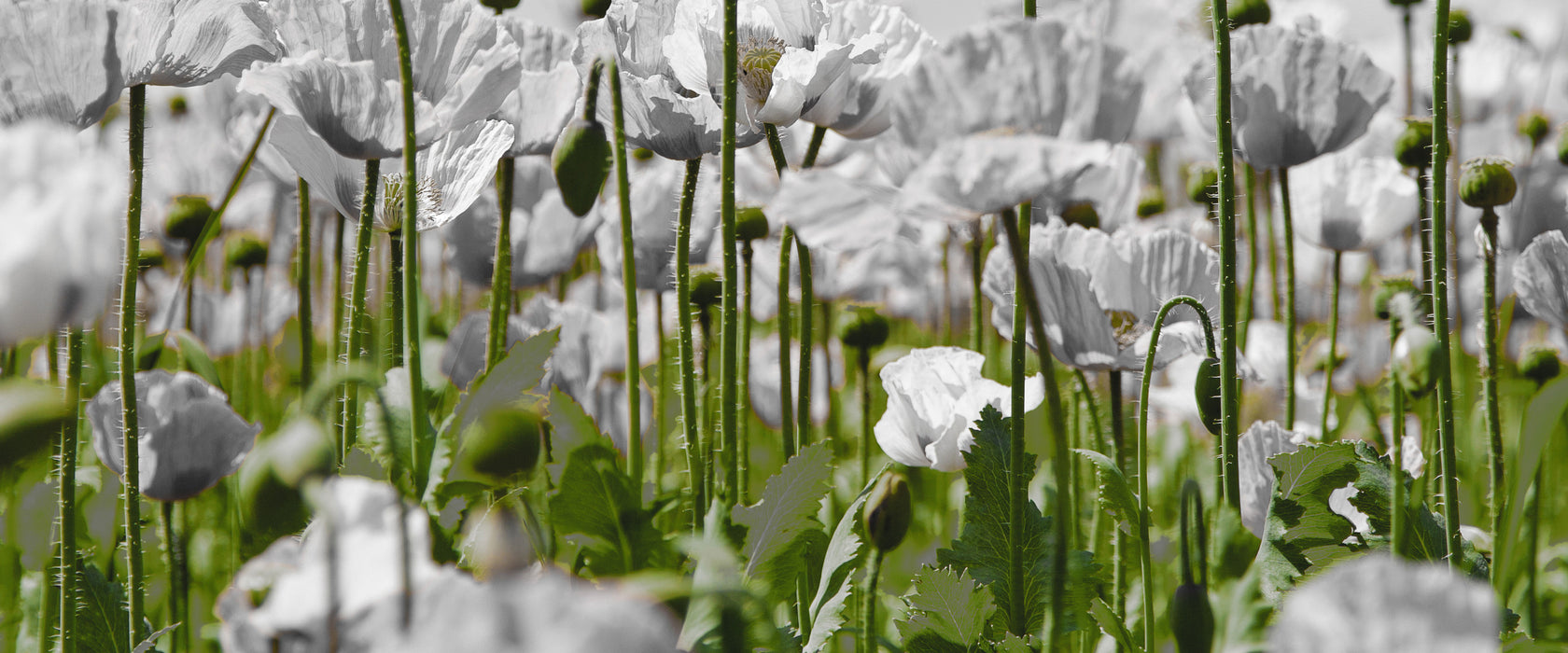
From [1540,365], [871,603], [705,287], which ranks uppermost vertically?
[705,287]

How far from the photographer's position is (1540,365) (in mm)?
1470

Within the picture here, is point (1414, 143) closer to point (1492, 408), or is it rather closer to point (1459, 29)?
point (1459, 29)

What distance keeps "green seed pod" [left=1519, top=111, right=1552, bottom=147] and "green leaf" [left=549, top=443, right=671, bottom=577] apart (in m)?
1.81

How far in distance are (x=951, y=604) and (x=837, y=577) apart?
0.08 m

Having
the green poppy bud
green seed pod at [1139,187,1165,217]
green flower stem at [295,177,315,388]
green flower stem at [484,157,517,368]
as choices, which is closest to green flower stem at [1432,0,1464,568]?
green flower stem at [484,157,517,368]

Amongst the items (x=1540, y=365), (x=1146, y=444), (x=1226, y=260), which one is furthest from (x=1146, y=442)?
(x=1540, y=365)

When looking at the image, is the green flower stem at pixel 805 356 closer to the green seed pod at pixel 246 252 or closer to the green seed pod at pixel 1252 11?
the green seed pod at pixel 1252 11

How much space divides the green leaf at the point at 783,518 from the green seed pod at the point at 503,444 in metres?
0.23

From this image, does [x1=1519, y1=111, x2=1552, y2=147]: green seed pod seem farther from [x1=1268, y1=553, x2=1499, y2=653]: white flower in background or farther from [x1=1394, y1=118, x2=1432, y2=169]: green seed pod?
[x1=1268, y1=553, x2=1499, y2=653]: white flower in background

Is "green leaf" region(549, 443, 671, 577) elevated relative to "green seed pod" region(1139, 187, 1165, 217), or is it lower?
lower

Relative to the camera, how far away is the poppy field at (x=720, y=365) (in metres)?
0.47

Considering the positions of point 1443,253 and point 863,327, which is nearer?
point 1443,253

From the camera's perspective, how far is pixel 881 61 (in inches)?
37.1

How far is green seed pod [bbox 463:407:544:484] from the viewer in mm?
562
